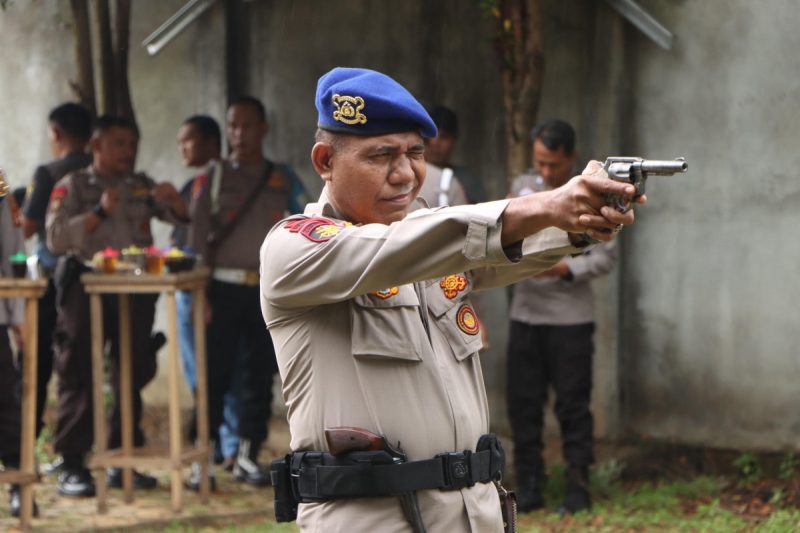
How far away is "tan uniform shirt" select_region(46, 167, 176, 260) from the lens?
7.17 meters

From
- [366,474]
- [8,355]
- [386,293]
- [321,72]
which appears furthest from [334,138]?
[321,72]

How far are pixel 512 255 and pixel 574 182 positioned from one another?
0.25 meters

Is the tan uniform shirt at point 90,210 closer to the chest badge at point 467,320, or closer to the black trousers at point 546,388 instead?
the black trousers at point 546,388

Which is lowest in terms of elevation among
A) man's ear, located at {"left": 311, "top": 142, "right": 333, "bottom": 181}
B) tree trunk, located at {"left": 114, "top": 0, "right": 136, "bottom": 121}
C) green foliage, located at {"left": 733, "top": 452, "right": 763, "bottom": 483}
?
green foliage, located at {"left": 733, "top": 452, "right": 763, "bottom": 483}

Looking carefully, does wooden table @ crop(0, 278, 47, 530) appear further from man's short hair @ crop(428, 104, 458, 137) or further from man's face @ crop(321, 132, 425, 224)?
man's face @ crop(321, 132, 425, 224)

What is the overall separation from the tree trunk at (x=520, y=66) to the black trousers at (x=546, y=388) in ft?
3.83

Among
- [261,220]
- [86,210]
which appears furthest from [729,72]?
[86,210]

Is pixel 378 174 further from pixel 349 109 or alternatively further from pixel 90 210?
pixel 90 210

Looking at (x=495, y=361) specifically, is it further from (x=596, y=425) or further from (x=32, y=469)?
(x=32, y=469)

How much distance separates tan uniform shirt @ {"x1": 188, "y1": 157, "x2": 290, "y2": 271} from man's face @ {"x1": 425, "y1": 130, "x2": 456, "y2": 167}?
3.34ft

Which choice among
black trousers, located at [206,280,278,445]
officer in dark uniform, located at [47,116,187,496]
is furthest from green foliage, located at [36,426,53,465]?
black trousers, located at [206,280,278,445]

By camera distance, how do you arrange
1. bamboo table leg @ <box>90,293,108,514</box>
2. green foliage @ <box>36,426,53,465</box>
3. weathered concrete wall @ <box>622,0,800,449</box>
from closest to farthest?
1. bamboo table leg @ <box>90,293,108,514</box>
2. weathered concrete wall @ <box>622,0,800,449</box>
3. green foliage @ <box>36,426,53,465</box>

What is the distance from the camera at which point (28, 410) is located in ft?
20.8

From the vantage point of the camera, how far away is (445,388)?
9.77 feet
